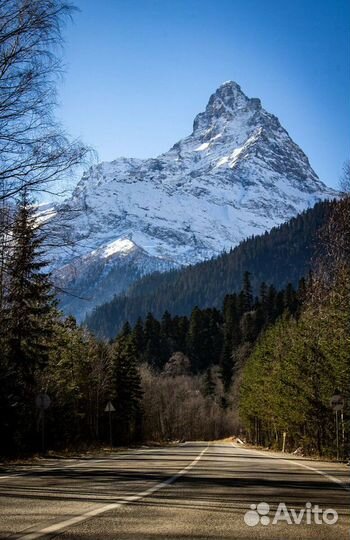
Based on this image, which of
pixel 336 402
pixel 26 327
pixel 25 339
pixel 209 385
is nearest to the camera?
pixel 336 402

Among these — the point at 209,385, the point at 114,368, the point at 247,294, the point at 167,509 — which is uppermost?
the point at 247,294

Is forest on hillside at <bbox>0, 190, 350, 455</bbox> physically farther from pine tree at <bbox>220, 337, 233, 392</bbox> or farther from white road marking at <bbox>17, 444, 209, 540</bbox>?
pine tree at <bbox>220, 337, 233, 392</bbox>

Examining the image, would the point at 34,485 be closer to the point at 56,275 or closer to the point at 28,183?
the point at 56,275

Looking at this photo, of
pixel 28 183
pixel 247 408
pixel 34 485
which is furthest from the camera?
pixel 247 408

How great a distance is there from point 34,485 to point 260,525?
17.4 ft

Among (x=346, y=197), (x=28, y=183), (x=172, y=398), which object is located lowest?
(x=172, y=398)

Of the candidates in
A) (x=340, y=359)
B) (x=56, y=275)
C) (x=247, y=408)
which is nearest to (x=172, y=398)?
(x=247, y=408)

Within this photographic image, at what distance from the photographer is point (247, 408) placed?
6825 cm

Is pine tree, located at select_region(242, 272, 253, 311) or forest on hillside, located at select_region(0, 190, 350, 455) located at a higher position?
pine tree, located at select_region(242, 272, 253, 311)

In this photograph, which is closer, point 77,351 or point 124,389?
point 77,351

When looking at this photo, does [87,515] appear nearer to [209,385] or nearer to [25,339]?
[25,339]

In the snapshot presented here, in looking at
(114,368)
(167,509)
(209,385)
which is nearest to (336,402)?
(167,509)

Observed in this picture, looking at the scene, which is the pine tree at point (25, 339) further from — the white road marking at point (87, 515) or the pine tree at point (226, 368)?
the pine tree at point (226, 368)

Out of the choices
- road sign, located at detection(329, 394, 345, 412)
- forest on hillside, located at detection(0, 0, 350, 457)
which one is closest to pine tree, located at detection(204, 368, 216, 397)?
forest on hillside, located at detection(0, 0, 350, 457)
